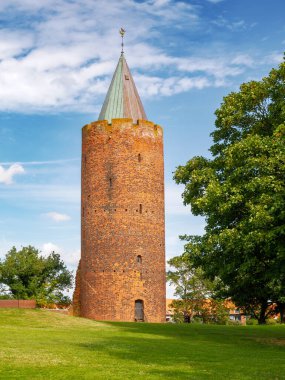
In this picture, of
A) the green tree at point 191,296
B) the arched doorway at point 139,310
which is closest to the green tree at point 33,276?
the green tree at point 191,296

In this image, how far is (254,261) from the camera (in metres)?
24.3

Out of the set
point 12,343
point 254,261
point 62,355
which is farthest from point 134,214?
point 62,355

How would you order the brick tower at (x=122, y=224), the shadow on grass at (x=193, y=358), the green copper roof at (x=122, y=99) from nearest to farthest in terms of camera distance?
the shadow on grass at (x=193, y=358) → the brick tower at (x=122, y=224) → the green copper roof at (x=122, y=99)

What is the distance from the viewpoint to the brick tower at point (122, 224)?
4631 cm

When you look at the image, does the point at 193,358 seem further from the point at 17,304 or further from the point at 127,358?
the point at 17,304

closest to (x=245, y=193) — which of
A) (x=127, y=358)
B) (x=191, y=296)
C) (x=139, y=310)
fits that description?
(x=127, y=358)

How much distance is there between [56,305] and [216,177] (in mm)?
39184

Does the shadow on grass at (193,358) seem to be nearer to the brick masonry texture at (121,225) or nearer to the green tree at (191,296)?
the brick masonry texture at (121,225)

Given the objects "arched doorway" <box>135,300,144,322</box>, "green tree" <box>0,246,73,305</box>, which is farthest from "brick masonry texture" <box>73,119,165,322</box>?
"green tree" <box>0,246,73,305</box>

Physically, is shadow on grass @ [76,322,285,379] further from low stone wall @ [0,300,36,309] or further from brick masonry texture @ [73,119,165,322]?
low stone wall @ [0,300,36,309]

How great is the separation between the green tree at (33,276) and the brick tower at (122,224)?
15651mm

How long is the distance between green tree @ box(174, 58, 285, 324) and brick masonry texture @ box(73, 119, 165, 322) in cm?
1568

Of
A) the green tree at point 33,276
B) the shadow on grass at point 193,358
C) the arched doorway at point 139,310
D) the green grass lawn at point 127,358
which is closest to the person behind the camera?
the green grass lawn at point 127,358

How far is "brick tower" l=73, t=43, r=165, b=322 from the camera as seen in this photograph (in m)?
46.3
